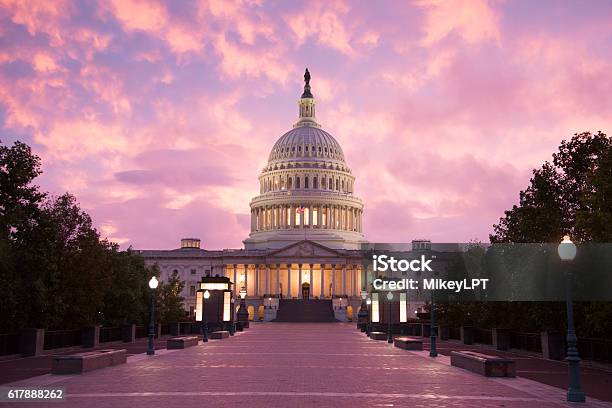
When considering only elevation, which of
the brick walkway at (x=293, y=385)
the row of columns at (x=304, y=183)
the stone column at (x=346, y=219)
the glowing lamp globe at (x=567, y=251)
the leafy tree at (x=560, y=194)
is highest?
the row of columns at (x=304, y=183)

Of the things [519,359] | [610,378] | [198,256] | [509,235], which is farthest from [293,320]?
[610,378]

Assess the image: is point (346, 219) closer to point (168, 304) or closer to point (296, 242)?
point (296, 242)

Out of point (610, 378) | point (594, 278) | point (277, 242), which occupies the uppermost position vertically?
point (277, 242)

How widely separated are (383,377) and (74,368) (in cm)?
1122

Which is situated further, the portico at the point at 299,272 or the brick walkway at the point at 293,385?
the portico at the point at 299,272

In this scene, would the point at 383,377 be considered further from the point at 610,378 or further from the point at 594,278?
the point at 594,278

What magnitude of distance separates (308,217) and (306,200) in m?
4.53

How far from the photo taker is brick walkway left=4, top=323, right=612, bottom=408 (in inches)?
731

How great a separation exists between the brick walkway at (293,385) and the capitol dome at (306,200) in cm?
14884

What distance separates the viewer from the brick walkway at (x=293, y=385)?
731 inches

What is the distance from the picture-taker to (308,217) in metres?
186

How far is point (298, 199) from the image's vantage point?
18488 centimetres

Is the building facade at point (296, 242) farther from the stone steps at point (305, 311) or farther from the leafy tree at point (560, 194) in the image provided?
the leafy tree at point (560, 194)

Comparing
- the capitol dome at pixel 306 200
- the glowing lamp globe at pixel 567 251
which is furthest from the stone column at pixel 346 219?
the glowing lamp globe at pixel 567 251
